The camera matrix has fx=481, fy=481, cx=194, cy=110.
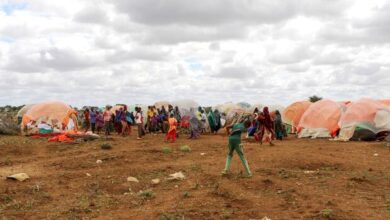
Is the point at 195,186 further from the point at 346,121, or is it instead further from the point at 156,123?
the point at 156,123

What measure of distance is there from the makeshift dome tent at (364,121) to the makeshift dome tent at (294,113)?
448cm

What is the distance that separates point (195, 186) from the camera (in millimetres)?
10078

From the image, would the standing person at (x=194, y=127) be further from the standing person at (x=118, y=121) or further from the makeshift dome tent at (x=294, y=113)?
the makeshift dome tent at (x=294, y=113)

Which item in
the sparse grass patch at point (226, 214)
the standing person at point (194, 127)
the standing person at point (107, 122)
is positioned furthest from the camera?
the standing person at point (107, 122)

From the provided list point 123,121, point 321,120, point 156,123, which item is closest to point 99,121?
point 123,121

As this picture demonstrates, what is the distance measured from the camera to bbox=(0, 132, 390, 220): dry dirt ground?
8336 mm

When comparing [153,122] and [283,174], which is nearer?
[283,174]

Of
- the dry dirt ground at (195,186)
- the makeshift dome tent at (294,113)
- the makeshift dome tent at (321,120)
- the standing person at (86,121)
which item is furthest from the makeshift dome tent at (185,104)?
the dry dirt ground at (195,186)

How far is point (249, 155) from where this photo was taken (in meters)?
15.2

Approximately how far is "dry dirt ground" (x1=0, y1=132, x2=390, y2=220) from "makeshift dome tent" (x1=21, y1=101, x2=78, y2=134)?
24.9 ft

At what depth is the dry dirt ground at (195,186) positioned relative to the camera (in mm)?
8336

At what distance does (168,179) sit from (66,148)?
307 inches

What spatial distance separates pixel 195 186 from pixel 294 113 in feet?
58.9

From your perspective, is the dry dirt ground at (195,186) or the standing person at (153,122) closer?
the dry dirt ground at (195,186)
